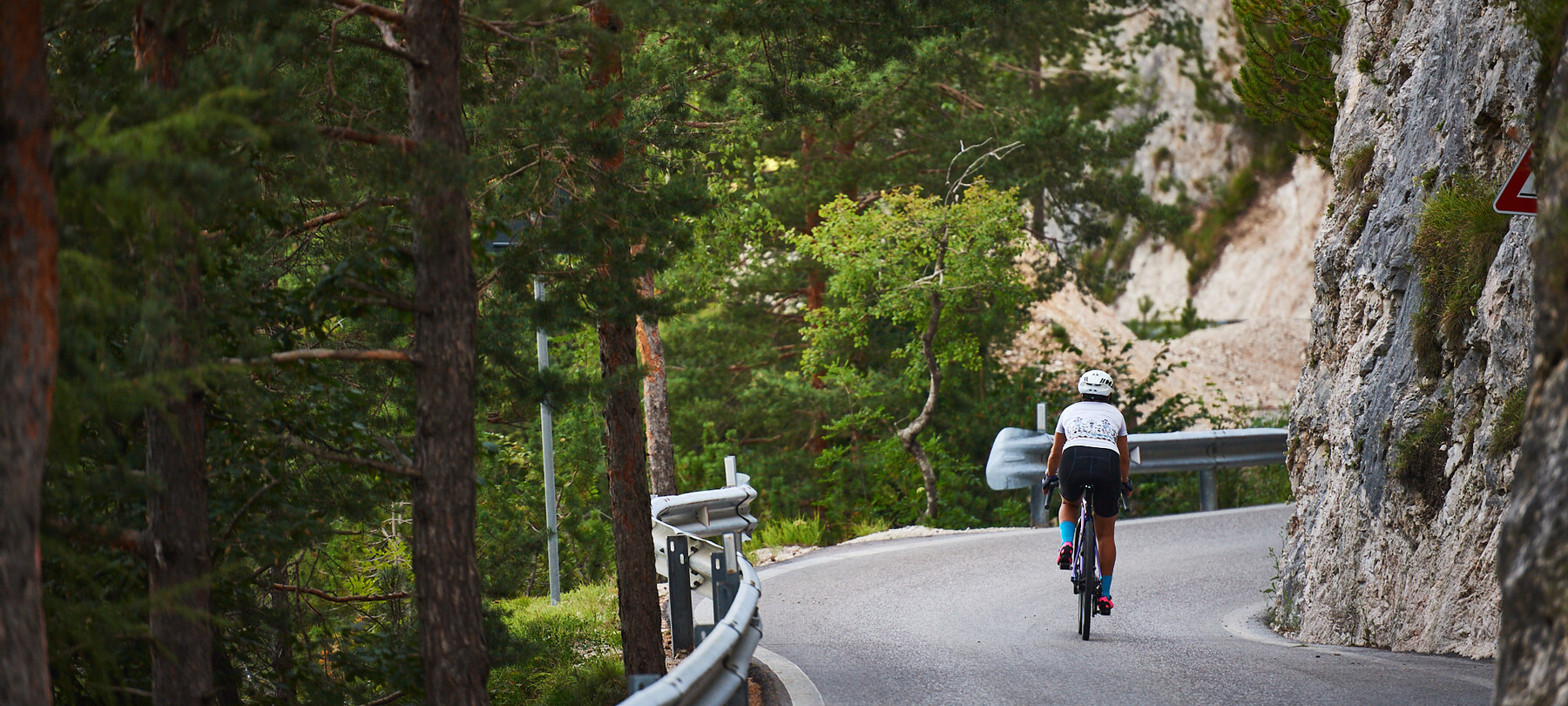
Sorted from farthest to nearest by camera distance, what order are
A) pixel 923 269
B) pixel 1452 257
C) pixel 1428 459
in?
pixel 923 269
pixel 1452 257
pixel 1428 459

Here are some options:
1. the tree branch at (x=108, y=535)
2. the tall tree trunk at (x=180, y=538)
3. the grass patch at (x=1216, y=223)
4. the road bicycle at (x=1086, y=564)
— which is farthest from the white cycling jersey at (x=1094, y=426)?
the grass patch at (x=1216, y=223)

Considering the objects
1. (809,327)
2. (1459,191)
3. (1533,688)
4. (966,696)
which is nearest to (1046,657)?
(966,696)

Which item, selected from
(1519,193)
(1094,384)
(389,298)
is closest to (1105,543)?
(1094,384)

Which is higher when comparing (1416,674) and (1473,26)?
(1473,26)

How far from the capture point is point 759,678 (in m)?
7.66

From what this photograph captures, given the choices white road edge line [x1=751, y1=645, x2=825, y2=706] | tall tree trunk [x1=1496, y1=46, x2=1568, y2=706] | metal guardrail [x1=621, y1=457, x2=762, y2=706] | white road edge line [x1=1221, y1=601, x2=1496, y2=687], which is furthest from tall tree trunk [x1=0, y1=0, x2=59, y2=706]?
white road edge line [x1=1221, y1=601, x2=1496, y2=687]

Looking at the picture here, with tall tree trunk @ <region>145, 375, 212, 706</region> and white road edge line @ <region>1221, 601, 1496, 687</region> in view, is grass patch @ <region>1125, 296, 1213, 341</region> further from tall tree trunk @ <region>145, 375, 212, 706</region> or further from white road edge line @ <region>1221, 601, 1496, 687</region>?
tall tree trunk @ <region>145, 375, 212, 706</region>

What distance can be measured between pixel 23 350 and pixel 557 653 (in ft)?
25.1

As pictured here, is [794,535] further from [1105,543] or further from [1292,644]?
[1292,644]

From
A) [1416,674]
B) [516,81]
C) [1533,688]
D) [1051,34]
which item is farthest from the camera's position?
[1051,34]

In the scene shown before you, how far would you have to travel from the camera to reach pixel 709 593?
30.9ft

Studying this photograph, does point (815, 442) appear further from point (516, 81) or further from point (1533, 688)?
point (1533, 688)

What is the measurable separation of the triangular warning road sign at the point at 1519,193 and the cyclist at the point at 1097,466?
10.0ft

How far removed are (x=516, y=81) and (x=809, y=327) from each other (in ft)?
37.8
